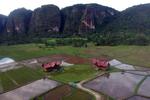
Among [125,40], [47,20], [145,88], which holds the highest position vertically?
[47,20]

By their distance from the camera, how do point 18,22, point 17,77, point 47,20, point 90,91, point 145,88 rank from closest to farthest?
point 90,91, point 145,88, point 17,77, point 47,20, point 18,22

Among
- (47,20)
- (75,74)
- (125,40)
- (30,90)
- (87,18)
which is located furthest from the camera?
(47,20)

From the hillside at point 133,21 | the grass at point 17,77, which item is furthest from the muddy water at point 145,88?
the hillside at point 133,21

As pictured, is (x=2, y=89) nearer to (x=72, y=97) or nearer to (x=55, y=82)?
(x=55, y=82)

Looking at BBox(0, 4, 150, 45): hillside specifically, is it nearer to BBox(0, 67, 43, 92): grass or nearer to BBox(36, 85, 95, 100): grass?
BBox(0, 67, 43, 92): grass

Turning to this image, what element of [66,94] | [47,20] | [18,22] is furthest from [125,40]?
[18,22]

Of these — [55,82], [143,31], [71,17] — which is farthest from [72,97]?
[71,17]

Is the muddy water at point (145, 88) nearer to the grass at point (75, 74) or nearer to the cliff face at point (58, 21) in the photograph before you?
the grass at point (75, 74)

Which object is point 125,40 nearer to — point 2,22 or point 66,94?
point 66,94
